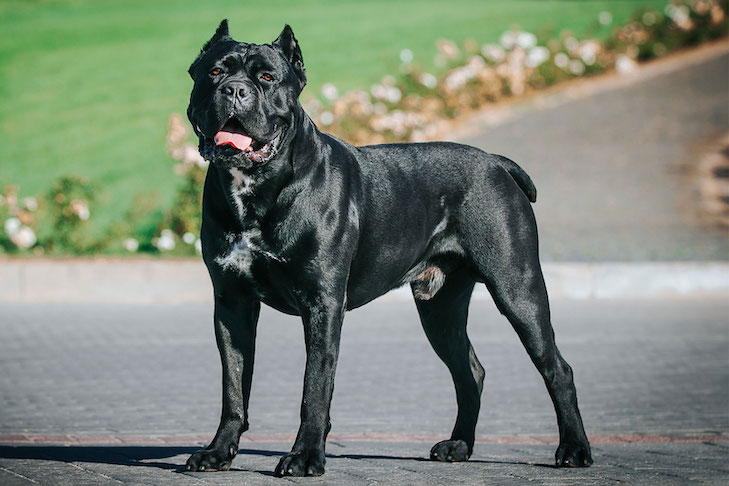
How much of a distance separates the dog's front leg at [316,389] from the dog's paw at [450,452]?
846mm

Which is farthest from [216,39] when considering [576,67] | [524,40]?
[576,67]

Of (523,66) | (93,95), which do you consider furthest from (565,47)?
(93,95)

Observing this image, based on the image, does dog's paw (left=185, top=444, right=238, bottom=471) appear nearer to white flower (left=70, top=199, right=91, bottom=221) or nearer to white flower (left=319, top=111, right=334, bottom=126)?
white flower (left=70, top=199, right=91, bottom=221)

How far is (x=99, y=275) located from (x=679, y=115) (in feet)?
41.9

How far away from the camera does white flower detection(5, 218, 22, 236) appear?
1391 centimetres

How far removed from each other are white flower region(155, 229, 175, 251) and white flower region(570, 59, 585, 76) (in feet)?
40.6

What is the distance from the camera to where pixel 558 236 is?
14.9 m

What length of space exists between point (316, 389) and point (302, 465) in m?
0.29

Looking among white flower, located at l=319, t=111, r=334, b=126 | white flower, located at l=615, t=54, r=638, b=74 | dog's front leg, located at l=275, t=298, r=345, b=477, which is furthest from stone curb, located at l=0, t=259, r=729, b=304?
white flower, located at l=615, t=54, r=638, b=74

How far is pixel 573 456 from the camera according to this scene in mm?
5277

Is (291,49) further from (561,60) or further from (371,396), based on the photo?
(561,60)

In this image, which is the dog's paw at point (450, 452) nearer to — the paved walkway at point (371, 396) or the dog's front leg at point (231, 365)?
the paved walkway at point (371, 396)

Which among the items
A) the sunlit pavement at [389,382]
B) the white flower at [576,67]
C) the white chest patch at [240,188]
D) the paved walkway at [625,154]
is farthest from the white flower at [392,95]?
the white chest patch at [240,188]

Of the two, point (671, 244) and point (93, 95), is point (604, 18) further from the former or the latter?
point (671, 244)
